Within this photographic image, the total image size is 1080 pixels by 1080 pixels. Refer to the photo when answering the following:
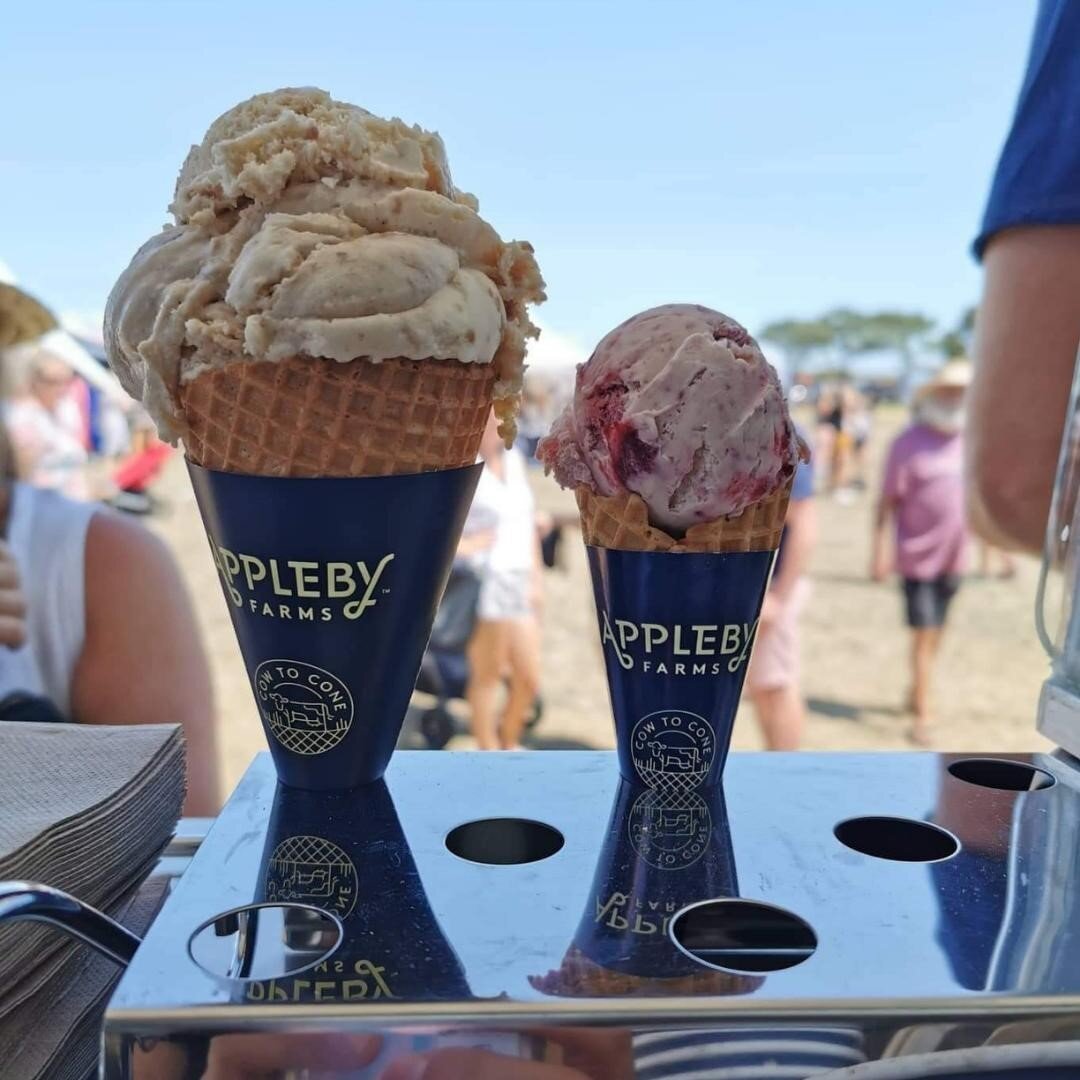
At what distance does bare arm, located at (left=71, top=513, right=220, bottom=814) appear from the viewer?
167 cm

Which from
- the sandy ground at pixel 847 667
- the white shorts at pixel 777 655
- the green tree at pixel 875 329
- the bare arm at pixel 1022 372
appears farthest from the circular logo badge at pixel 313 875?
the green tree at pixel 875 329

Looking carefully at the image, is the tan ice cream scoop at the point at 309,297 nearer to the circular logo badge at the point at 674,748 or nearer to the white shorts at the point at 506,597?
the circular logo badge at the point at 674,748

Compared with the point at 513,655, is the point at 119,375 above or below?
above

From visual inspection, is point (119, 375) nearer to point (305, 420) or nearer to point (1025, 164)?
point (305, 420)

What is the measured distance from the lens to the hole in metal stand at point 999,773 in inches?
33.0

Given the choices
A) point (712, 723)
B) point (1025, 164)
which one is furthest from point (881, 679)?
point (712, 723)

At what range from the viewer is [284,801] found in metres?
0.78

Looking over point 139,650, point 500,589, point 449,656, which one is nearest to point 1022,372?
point 139,650

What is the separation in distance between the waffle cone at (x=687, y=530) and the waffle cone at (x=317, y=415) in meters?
0.14

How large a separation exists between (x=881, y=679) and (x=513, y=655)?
258 centimetres

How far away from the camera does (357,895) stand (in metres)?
0.64

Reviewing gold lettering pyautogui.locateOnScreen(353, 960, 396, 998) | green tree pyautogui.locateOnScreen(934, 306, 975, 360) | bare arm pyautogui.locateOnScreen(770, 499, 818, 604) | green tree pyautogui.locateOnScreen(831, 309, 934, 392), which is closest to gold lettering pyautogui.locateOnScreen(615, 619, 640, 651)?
gold lettering pyautogui.locateOnScreen(353, 960, 396, 998)

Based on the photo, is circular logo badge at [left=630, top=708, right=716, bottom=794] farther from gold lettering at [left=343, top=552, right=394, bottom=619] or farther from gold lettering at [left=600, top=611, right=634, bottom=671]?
gold lettering at [left=343, top=552, right=394, bottom=619]


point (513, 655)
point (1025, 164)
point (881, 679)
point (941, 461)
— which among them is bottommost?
point (881, 679)
